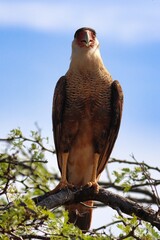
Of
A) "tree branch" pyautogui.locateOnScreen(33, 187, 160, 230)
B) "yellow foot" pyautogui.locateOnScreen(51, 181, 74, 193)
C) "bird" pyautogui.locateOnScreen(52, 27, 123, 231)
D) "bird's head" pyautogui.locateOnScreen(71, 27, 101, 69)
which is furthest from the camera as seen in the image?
"bird's head" pyautogui.locateOnScreen(71, 27, 101, 69)

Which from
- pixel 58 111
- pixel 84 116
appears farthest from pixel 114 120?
pixel 58 111

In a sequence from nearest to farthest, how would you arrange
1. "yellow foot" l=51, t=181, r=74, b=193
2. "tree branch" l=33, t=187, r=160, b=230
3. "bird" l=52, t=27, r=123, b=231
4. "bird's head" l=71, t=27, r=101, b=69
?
"tree branch" l=33, t=187, r=160, b=230 → "yellow foot" l=51, t=181, r=74, b=193 → "bird" l=52, t=27, r=123, b=231 → "bird's head" l=71, t=27, r=101, b=69

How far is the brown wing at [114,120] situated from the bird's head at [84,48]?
1.27 ft

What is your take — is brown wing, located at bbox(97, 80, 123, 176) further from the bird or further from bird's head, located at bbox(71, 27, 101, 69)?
bird's head, located at bbox(71, 27, 101, 69)

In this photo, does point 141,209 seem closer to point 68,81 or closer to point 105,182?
point 68,81

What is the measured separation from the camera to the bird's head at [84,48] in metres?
7.23

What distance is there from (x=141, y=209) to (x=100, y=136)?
142 centimetres

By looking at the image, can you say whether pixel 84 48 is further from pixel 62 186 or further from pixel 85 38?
pixel 62 186

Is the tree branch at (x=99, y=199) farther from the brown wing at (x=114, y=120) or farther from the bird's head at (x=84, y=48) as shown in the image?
the bird's head at (x=84, y=48)

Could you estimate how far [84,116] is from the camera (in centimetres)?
695

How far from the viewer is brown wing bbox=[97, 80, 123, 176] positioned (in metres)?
7.04

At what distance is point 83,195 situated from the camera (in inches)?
247

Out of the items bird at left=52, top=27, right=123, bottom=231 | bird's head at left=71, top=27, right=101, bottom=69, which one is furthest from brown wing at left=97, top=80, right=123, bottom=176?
bird's head at left=71, top=27, right=101, bottom=69

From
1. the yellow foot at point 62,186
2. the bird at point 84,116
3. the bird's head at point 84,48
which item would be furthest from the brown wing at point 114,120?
the yellow foot at point 62,186
